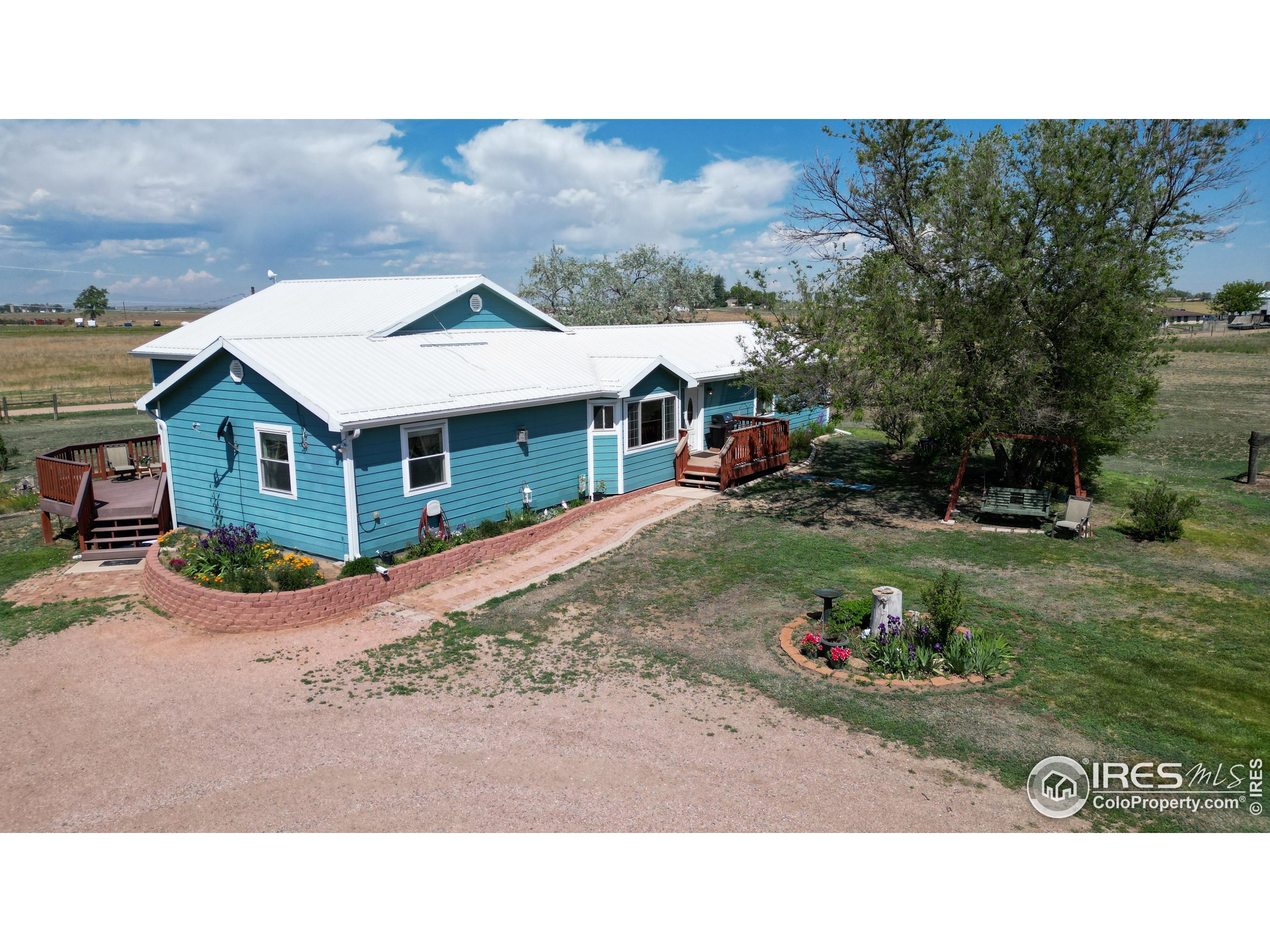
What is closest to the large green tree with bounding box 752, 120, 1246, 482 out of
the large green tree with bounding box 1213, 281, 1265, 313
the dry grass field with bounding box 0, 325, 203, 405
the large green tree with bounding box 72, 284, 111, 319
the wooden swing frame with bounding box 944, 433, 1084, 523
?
the wooden swing frame with bounding box 944, 433, 1084, 523

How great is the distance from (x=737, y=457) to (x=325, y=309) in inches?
458

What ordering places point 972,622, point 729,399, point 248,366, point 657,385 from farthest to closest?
point 729,399 < point 657,385 < point 248,366 < point 972,622

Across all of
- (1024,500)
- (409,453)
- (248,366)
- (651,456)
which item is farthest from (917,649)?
(248,366)

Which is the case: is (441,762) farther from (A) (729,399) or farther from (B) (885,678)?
(A) (729,399)

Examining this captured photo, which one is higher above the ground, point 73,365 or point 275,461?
point 73,365

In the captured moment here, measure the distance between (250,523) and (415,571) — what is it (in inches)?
149

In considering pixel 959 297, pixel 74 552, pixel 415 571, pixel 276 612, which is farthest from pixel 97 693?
pixel 959 297

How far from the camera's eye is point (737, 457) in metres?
19.6

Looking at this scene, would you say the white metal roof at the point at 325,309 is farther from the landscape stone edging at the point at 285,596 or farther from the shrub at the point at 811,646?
the shrub at the point at 811,646

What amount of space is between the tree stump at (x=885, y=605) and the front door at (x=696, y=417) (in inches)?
453

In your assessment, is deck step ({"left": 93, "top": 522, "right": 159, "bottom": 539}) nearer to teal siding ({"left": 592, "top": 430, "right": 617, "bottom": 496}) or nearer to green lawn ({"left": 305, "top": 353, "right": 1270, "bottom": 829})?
green lawn ({"left": 305, "top": 353, "right": 1270, "bottom": 829})

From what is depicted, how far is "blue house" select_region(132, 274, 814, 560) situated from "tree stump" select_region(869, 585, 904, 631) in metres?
8.00

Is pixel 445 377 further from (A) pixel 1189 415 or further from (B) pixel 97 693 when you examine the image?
(A) pixel 1189 415

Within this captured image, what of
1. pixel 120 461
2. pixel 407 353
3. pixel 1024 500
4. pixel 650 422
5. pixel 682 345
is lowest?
pixel 1024 500
